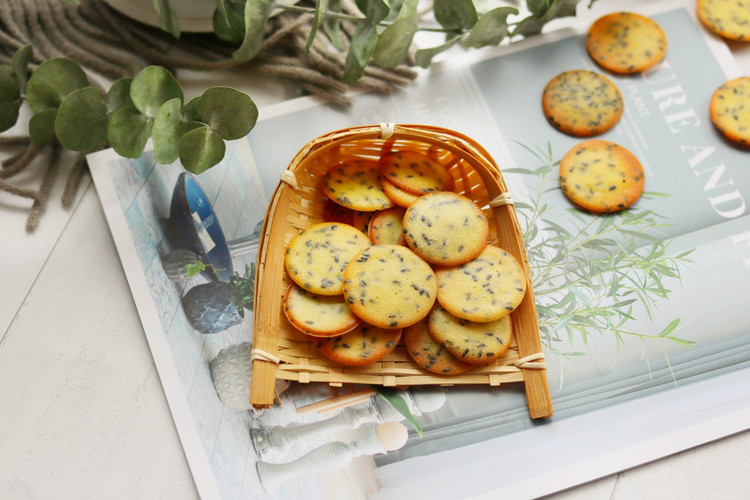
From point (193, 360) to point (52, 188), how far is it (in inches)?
12.6

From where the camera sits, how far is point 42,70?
2.33 ft

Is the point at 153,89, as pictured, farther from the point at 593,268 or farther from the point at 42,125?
the point at 593,268

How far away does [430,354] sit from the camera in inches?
27.7

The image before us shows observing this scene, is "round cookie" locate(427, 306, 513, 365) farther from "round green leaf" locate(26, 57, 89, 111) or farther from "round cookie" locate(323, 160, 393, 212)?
"round green leaf" locate(26, 57, 89, 111)

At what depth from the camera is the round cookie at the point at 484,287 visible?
0.68m

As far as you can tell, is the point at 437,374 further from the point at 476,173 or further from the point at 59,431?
the point at 59,431

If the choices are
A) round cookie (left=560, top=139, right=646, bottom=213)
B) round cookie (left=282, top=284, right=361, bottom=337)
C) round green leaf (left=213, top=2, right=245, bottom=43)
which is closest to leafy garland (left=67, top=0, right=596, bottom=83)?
round green leaf (left=213, top=2, right=245, bottom=43)

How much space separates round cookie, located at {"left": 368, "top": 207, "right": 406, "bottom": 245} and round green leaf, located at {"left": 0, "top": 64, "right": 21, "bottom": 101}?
1.60ft

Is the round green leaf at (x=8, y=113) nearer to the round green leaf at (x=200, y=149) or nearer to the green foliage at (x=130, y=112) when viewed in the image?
the green foliage at (x=130, y=112)

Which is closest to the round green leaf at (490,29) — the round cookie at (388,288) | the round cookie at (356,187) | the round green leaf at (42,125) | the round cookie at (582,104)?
the round cookie at (582,104)

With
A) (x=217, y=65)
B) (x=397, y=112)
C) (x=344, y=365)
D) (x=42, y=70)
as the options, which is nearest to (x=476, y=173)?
(x=397, y=112)

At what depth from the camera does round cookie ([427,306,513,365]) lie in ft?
2.27

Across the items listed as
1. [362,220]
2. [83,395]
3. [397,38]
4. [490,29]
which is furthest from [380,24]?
[83,395]

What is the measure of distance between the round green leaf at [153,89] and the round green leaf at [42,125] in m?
0.15
